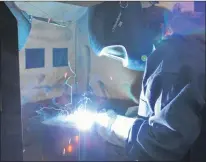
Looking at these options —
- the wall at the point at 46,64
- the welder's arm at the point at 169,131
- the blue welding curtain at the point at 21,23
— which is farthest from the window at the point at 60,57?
the welder's arm at the point at 169,131

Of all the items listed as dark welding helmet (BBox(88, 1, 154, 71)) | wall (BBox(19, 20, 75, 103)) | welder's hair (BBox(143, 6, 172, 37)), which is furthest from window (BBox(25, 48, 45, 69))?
welder's hair (BBox(143, 6, 172, 37))

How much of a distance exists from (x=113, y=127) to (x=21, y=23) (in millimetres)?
518

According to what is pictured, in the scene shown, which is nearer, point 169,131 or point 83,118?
point 169,131

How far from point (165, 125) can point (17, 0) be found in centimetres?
70

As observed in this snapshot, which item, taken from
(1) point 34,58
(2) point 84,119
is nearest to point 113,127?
(2) point 84,119

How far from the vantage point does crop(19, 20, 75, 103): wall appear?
1.15m

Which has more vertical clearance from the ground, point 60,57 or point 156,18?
point 156,18

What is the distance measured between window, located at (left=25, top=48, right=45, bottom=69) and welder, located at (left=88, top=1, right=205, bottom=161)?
0.65 ft

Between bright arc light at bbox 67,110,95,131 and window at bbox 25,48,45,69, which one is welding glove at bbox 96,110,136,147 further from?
window at bbox 25,48,45,69

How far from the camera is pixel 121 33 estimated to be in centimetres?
116

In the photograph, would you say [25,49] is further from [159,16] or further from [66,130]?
[159,16]

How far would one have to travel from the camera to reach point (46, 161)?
1.24 metres

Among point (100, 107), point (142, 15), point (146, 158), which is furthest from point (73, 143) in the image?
point (142, 15)

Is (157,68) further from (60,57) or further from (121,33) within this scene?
(60,57)
